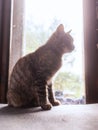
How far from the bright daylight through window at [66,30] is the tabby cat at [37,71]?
0.39 m

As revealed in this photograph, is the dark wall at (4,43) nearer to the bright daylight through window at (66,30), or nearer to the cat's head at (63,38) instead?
the bright daylight through window at (66,30)

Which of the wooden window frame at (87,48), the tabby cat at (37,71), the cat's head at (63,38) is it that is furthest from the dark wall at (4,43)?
→ the cat's head at (63,38)

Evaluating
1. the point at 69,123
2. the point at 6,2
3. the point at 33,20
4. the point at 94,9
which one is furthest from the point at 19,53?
the point at 69,123

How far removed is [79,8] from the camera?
196cm

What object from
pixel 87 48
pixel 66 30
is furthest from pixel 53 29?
pixel 87 48

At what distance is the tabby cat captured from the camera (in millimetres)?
1420

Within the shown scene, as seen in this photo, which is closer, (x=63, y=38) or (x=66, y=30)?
(x=63, y=38)

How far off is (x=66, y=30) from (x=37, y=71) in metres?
0.67

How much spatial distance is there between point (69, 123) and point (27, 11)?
1268 mm

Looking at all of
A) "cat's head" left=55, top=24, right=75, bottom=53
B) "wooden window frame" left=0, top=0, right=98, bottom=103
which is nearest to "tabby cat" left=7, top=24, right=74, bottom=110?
"cat's head" left=55, top=24, right=75, bottom=53

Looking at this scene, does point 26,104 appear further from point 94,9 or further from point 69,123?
point 94,9

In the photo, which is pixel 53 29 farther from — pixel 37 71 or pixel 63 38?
pixel 37 71

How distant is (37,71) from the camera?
4.69 feet

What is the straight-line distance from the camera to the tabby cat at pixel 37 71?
142cm
